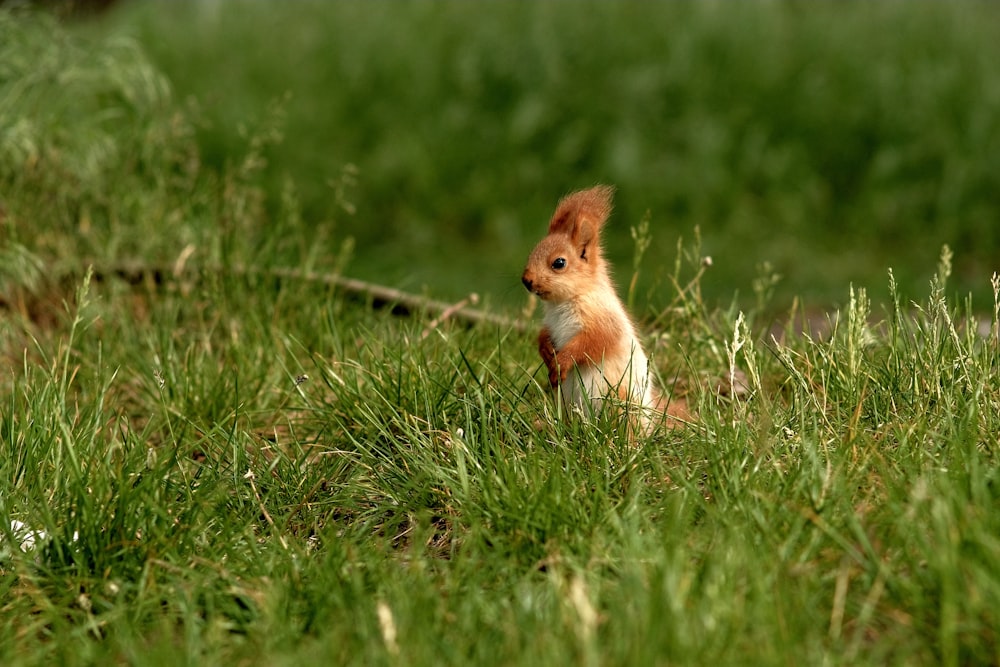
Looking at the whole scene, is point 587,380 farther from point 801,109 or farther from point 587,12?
point 587,12

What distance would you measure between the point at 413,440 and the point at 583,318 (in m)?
0.64

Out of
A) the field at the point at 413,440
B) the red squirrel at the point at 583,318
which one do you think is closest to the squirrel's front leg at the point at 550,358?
the red squirrel at the point at 583,318

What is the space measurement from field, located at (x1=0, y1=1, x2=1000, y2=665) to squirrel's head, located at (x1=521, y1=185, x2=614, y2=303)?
Result: 1.14 ft

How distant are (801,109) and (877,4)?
2572 millimetres

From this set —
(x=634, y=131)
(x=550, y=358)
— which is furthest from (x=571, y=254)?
(x=634, y=131)

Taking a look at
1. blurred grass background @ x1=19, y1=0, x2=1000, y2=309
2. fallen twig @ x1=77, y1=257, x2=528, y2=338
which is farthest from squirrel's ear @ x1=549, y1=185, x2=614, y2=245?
blurred grass background @ x1=19, y1=0, x2=1000, y2=309

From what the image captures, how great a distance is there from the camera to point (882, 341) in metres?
4.53

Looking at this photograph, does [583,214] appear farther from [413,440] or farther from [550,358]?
[413,440]

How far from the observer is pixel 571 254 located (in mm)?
3777

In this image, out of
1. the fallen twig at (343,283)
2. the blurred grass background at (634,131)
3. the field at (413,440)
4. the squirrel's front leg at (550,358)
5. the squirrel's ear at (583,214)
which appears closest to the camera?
the field at (413,440)

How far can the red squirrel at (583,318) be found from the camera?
3.73 m

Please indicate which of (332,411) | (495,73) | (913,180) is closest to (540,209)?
(495,73)

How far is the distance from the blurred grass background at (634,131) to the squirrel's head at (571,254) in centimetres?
497

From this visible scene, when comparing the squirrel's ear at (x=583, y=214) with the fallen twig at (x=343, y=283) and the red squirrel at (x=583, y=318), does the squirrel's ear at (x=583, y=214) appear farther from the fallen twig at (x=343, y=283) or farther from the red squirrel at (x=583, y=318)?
the fallen twig at (x=343, y=283)
